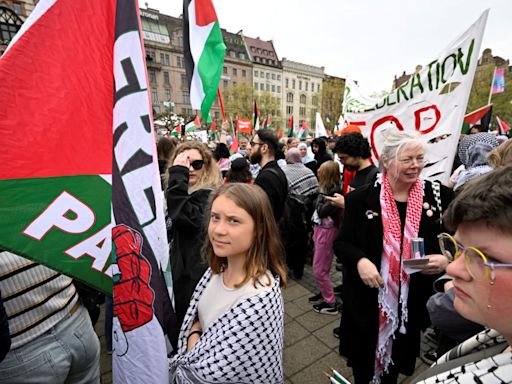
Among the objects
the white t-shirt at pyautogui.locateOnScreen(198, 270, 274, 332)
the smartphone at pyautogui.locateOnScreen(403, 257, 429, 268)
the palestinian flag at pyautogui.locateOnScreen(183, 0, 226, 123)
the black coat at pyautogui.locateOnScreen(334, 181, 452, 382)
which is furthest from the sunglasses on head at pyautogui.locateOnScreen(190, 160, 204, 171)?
the smartphone at pyautogui.locateOnScreen(403, 257, 429, 268)

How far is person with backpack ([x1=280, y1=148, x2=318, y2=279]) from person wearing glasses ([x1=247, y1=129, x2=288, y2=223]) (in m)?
0.67

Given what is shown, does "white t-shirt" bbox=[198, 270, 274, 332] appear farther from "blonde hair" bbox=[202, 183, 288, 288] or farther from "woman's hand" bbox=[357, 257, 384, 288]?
"woman's hand" bbox=[357, 257, 384, 288]

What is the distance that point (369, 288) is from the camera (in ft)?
6.61

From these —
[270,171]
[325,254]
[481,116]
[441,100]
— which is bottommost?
[325,254]

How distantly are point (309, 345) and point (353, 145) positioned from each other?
6.99 ft

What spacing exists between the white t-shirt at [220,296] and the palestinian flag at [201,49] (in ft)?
6.36

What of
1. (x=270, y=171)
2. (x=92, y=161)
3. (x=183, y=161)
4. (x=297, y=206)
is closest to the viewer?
(x=92, y=161)

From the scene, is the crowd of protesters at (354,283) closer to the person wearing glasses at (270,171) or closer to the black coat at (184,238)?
the black coat at (184,238)

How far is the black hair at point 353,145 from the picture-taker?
299 cm

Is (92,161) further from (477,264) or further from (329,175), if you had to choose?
(329,175)

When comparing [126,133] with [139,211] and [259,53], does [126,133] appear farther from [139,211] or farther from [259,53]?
[259,53]

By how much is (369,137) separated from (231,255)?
2563 millimetres

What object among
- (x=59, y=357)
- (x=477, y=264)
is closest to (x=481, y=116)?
(x=477, y=264)

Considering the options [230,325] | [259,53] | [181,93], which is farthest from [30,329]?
[259,53]
